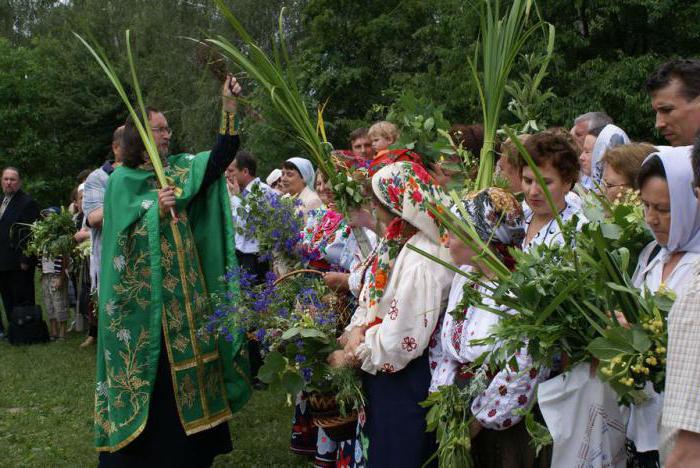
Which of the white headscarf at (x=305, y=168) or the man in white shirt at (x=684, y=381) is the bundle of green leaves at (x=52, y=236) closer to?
the white headscarf at (x=305, y=168)

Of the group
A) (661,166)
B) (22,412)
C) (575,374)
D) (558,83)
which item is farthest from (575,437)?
(558,83)

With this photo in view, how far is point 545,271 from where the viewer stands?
Answer: 101 inches

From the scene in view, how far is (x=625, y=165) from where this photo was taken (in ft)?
11.4

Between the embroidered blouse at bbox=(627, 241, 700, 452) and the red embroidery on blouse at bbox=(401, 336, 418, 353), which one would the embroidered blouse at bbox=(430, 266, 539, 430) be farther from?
the embroidered blouse at bbox=(627, 241, 700, 452)

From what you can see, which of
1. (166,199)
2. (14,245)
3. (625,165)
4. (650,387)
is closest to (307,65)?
(14,245)

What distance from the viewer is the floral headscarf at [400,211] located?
11.8ft

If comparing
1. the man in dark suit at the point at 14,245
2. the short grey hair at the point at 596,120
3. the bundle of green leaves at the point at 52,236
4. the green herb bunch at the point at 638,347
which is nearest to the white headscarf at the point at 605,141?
the short grey hair at the point at 596,120

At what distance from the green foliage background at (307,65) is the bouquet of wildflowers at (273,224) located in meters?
0.41

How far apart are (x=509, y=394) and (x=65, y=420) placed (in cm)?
532

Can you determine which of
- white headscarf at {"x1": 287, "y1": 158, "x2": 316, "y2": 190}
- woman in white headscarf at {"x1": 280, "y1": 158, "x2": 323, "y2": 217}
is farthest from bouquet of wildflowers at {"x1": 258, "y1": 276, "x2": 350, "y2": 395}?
white headscarf at {"x1": 287, "y1": 158, "x2": 316, "y2": 190}

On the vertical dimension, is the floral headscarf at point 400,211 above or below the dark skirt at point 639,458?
above

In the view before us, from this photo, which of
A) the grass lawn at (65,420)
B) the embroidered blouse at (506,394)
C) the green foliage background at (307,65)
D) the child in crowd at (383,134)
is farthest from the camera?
the green foliage background at (307,65)

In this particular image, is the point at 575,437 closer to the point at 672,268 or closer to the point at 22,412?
the point at 672,268

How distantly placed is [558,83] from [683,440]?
11.4m
